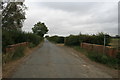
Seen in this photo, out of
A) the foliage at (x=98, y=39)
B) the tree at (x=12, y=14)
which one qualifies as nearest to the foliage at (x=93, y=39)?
the foliage at (x=98, y=39)

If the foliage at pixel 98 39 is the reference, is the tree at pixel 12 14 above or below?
above

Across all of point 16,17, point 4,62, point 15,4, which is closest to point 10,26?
point 16,17

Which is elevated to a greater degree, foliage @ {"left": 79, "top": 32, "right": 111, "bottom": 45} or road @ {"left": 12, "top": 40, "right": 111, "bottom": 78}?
foliage @ {"left": 79, "top": 32, "right": 111, "bottom": 45}

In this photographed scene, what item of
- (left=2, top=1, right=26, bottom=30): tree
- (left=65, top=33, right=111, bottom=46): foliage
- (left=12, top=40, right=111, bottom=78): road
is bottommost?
(left=12, top=40, right=111, bottom=78): road

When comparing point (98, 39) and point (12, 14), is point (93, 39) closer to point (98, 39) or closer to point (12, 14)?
point (98, 39)

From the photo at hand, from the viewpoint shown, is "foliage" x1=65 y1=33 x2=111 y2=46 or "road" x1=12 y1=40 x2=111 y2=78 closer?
"road" x1=12 y1=40 x2=111 y2=78

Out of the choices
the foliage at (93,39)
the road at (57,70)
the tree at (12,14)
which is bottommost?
the road at (57,70)

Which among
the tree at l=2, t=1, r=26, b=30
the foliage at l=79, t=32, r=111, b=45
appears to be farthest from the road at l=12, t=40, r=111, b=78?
the tree at l=2, t=1, r=26, b=30

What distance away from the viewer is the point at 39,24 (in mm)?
53281

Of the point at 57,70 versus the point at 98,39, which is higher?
the point at 98,39

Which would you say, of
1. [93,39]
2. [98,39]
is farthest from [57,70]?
[93,39]

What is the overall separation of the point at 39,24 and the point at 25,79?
50.9 meters

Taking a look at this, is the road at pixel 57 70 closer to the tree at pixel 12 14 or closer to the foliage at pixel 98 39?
the foliage at pixel 98 39

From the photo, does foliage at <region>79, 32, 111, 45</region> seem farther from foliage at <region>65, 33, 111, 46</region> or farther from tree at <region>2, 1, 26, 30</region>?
tree at <region>2, 1, 26, 30</region>
